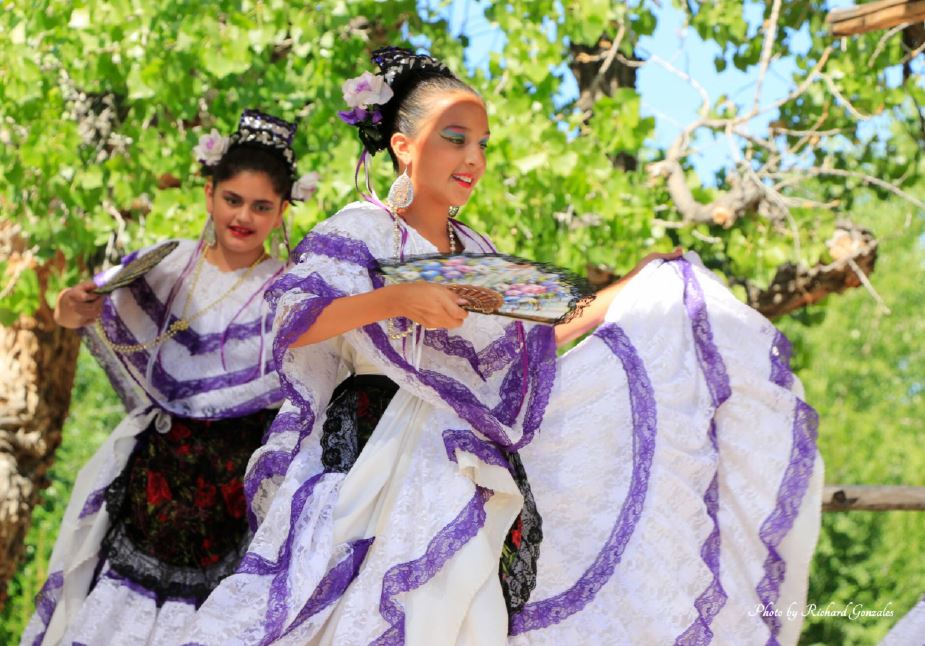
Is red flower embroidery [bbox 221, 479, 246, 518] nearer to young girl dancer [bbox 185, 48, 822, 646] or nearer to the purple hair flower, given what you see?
young girl dancer [bbox 185, 48, 822, 646]

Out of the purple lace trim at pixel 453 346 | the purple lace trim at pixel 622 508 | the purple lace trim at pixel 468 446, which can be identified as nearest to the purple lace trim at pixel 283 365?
the purple lace trim at pixel 453 346

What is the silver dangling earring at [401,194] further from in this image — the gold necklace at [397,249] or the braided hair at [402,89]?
the braided hair at [402,89]

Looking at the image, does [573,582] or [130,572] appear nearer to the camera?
[573,582]

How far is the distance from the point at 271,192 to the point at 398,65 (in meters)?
1.14

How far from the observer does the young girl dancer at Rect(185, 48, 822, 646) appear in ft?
9.38

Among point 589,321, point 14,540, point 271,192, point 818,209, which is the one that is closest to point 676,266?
point 589,321

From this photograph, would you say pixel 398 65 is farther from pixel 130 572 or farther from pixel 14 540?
pixel 14 540

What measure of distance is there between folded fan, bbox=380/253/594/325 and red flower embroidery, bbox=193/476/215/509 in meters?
1.62

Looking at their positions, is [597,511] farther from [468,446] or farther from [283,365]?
[283,365]

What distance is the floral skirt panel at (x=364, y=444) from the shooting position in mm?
3039

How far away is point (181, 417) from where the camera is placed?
4.31 meters

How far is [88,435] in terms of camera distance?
18953 millimetres

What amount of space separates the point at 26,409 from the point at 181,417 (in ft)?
7.50

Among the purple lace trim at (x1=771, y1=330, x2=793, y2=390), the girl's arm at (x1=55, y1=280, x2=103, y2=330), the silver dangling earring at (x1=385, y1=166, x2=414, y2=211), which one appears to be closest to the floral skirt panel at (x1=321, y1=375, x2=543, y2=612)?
the silver dangling earring at (x1=385, y1=166, x2=414, y2=211)
